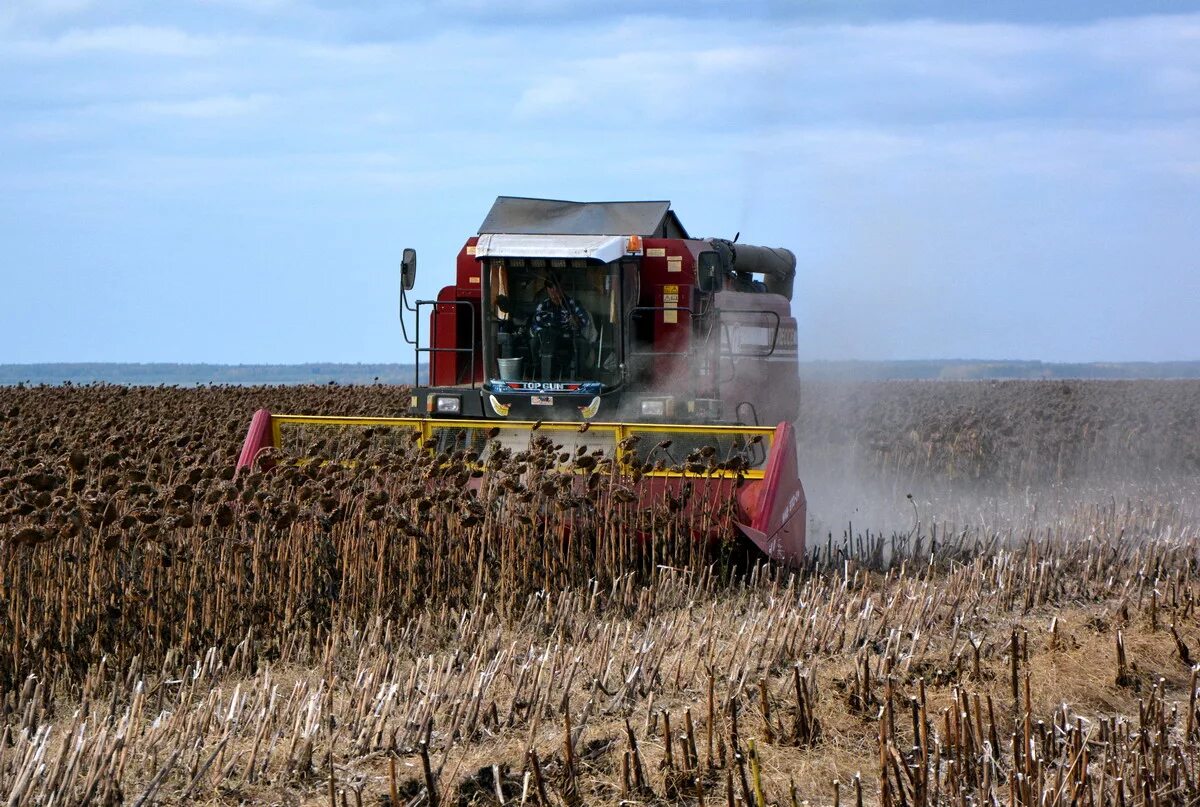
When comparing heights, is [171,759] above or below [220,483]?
below

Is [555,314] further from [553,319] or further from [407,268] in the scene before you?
[407,268]

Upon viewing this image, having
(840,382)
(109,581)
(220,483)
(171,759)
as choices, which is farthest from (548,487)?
(840,382)

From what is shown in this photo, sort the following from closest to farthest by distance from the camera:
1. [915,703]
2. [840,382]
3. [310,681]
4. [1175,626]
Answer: [915,703]
[310,681]
[1175,626]
[840,382]

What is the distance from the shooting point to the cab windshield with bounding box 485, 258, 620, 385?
→ 10.3 metres

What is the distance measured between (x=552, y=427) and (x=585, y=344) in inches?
57.4

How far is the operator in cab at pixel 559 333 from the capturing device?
10375mm

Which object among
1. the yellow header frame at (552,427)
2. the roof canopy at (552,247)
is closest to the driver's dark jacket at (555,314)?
the roof canopy at (552,247)

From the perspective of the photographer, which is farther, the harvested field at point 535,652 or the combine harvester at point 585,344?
the combine harvester at point 585,344

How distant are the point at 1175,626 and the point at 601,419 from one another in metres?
4.70

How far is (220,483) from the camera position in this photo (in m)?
7.37

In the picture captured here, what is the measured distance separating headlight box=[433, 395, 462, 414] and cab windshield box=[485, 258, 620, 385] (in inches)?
14.8

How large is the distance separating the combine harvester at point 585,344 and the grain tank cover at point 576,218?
0.05 ft

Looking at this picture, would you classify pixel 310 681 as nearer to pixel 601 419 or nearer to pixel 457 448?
pixel 457 448

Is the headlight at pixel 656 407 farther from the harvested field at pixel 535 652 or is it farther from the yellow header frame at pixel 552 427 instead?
the harvested field at pixel 535 652
